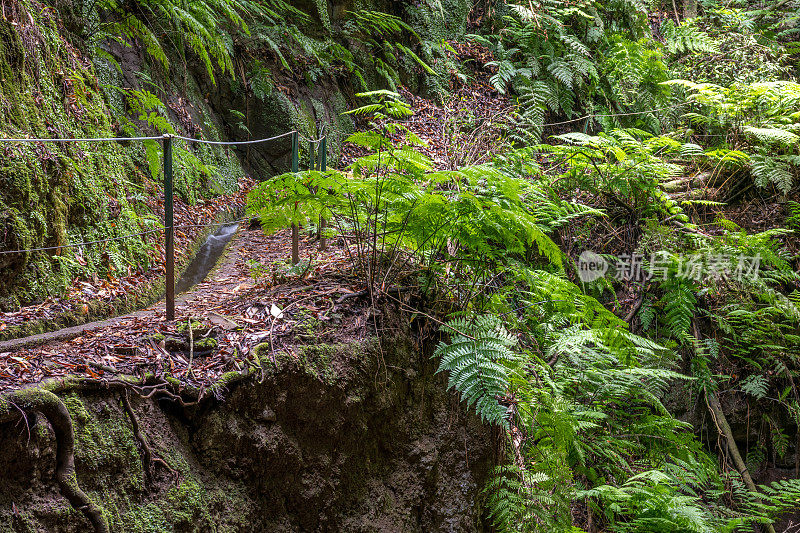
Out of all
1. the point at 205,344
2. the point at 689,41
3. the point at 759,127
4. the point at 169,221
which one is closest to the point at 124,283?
the point at 169,221

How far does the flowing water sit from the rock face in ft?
5.73

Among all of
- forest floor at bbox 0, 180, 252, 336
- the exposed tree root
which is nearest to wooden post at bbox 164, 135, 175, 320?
forest floor at bbox 0, 180, 252, 336

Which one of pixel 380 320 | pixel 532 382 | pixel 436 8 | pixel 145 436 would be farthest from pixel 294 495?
pixel 436 8

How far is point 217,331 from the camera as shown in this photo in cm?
281

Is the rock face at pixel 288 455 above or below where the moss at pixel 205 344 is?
below

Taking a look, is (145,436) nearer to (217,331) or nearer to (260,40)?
(217,331)

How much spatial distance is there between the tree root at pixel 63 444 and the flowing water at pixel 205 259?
1.99 m

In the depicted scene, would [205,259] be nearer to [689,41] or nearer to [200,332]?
[200,332]

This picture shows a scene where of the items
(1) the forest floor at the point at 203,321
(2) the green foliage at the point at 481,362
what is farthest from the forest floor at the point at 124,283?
(2) the green foliage at the point at 481,362

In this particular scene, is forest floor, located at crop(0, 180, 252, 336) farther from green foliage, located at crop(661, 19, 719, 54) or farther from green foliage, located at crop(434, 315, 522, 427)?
green foliage, located at crop(661, 19, 719, 54)

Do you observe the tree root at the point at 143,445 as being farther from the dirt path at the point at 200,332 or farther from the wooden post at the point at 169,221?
the wooden post at the point at 169,221

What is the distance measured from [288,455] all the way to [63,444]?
3.40ft

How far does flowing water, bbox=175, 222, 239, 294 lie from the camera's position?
4.13m

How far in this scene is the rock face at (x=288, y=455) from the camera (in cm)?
200
